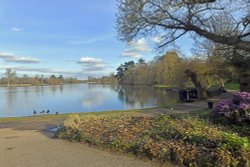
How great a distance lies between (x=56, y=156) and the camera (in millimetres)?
7742

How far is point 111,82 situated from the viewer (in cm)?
16588

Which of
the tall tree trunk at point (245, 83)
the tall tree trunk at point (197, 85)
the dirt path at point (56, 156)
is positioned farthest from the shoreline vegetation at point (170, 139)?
the tall tree trunk at point (197, 85)

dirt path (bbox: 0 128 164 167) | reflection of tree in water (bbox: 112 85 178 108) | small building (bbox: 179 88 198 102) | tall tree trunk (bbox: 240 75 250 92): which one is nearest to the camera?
dirt path (bbox: 0 128 164 167)

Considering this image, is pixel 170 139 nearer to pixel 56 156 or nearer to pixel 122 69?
pixel 56 156

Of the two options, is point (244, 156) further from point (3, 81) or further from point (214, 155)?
point (3, 81)

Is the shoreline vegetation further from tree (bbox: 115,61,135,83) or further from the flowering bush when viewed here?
tree (bbox: 115,61,135,83)

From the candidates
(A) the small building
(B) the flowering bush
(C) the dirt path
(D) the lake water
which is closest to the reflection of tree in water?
(D) the lake water

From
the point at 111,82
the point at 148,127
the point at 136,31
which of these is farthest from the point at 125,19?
the point at 111,82

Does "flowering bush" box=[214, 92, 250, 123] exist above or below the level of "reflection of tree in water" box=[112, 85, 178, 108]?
above

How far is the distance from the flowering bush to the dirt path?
3.36 metres

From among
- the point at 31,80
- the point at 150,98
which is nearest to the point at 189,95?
the point at 150,98

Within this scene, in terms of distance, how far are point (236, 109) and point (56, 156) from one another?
5.04m

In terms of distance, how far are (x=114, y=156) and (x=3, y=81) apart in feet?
437

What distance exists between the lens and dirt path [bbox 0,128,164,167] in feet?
22.6
